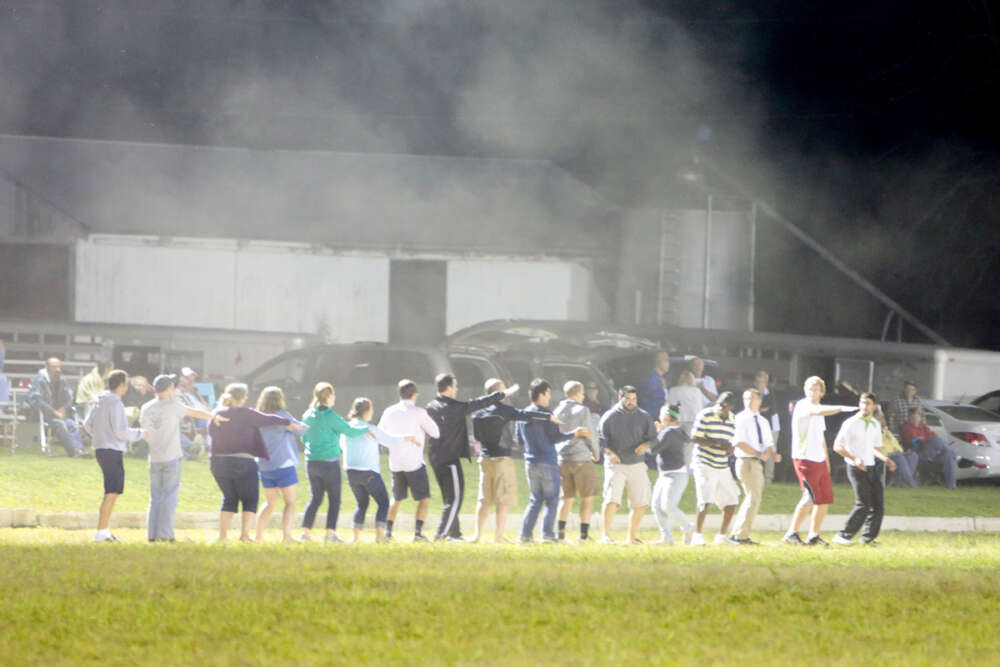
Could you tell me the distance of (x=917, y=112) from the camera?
24906mm

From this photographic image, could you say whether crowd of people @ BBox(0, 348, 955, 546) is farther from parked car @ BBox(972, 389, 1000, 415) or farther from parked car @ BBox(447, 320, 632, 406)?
parked car @ BBox(972, 389, 1000, 415)

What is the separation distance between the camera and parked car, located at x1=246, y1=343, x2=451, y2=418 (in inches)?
770

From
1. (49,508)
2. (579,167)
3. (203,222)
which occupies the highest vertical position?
(579,167)

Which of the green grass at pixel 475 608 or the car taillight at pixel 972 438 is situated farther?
the car taillight at pixel 972 438

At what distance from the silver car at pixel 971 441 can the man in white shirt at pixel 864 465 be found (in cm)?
884

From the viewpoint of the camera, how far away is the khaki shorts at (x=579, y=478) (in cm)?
1224

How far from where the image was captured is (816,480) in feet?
39.2

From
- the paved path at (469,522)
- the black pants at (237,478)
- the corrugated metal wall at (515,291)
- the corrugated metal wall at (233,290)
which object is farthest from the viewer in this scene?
the corrugated metal wall at (515,291)

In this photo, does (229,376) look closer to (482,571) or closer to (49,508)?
(49,508)

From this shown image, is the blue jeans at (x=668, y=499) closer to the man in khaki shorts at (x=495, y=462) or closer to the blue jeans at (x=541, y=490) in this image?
the blue jeans at (x=541, y=490)

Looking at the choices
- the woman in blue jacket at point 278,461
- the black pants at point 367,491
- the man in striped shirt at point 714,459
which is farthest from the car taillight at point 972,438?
the woman in blue jacket at point 278,461

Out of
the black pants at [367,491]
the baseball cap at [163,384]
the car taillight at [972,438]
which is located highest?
the baseball cap at [163,384]

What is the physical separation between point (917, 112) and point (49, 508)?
17712 mm

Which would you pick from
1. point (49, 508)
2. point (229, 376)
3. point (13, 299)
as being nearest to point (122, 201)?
point (13, 299)
